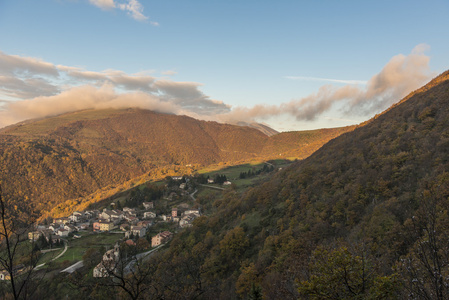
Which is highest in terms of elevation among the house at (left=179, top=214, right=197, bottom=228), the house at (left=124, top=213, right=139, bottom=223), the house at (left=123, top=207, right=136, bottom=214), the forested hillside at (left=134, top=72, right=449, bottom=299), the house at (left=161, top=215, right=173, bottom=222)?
the forested hillside at (left=134, top=72, right=449, bottom=299)

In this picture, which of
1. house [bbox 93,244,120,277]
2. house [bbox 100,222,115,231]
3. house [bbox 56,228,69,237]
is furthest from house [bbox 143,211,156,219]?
house [bbox 93,244,120,277]

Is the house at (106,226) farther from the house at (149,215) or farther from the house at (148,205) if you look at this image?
the house at (148,205)

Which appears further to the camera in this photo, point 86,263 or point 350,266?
point 86,263

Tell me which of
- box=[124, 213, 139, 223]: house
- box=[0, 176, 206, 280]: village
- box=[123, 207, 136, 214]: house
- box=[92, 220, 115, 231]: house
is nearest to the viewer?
box=[0, 176, 206, 280]: village

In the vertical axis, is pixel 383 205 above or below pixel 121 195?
above

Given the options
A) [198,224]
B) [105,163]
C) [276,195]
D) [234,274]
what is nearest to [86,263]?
[198,224]

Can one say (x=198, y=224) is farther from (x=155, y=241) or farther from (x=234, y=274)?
(x=234, y=274)

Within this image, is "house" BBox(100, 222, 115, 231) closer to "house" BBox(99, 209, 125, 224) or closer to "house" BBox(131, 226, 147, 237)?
"house" BBox(99, 209, 125, 224)

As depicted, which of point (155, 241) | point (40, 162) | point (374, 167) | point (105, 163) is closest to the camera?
point (374, 167)
